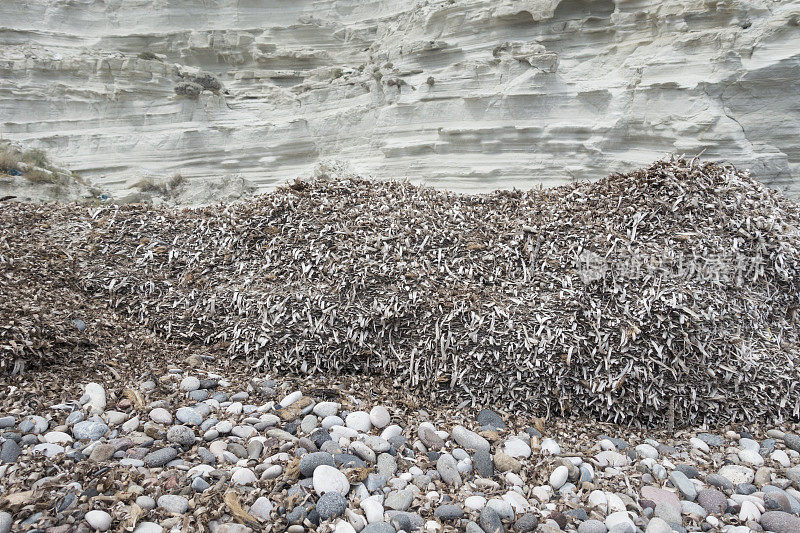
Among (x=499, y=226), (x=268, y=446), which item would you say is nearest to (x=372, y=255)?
(x=499, y=226)

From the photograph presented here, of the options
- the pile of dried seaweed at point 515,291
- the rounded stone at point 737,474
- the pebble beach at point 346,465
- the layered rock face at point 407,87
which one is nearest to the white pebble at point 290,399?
the pebble beach at point 346,465

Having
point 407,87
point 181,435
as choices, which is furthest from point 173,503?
point 407,87

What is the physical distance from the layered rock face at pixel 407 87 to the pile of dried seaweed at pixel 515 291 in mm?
6472

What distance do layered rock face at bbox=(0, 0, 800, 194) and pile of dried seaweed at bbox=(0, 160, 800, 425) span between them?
6.47 m

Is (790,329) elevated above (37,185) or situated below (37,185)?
below

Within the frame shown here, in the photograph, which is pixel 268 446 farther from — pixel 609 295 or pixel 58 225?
pixel 58 225

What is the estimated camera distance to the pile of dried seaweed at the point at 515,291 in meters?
2.76

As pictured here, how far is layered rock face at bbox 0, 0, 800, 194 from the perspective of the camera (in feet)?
28.2

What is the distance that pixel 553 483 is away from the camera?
224 centimetres

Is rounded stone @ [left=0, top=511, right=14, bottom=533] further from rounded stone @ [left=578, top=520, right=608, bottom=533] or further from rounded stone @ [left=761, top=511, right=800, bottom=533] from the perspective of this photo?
rounded stone @ [left=761, top=511, right=800, bottom=533]

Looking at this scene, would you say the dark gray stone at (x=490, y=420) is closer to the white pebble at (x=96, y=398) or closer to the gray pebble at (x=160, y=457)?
the gray pebble at (x=160, y=457)

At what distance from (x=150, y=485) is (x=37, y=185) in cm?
881

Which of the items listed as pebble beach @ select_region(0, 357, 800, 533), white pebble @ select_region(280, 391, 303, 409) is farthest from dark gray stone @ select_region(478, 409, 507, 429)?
white pebble @ select_region(280, 391, 303, 409)

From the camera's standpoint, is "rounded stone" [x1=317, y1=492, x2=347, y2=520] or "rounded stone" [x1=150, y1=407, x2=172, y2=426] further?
"rounded stone" [x1=150, y1=407, x2=172, y2=426]
